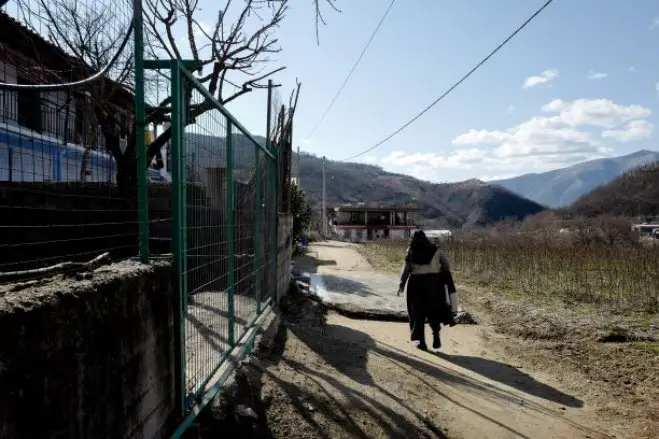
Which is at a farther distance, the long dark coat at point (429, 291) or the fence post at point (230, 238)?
the long dark coat at point (429, 291)

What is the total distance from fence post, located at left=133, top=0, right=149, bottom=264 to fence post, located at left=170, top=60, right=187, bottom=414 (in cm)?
16

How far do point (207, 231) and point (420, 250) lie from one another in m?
3.90

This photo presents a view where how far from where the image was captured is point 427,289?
6.77 meters

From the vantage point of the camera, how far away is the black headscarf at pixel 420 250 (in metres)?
6.79

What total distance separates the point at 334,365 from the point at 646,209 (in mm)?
65556

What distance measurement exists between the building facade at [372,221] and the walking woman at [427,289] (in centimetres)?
5602

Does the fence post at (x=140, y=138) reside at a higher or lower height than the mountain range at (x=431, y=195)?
lower

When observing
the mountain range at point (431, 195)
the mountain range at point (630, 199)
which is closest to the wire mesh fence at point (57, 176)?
the mountain range at point (630, 199)

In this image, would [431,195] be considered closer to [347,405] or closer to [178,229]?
[347,405]

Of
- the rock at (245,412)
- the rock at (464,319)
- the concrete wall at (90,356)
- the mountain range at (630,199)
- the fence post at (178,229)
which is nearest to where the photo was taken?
the concrete wall at (90,356)

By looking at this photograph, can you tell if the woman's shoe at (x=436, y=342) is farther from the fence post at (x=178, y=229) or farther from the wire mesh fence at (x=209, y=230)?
the fence post at (x=178, y=229)

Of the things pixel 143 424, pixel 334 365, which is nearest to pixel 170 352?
pixel 143 424

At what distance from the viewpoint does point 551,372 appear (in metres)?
5.91

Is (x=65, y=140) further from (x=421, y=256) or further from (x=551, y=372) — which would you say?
(x=551, y=372)
